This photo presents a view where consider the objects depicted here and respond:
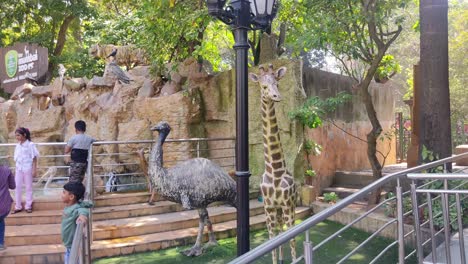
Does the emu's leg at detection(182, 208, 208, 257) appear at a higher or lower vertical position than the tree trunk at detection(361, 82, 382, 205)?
lower

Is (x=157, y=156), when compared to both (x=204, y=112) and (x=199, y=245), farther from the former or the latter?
(x=204, y=112)

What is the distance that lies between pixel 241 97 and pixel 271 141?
1.36 meters

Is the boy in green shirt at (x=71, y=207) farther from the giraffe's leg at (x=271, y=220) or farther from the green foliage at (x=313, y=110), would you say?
the green foliage at (x=313, y=110)

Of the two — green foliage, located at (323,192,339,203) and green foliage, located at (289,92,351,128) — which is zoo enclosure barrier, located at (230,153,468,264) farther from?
green foliage, located at (289,92,351,128)

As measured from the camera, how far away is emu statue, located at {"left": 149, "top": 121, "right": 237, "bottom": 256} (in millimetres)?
6242

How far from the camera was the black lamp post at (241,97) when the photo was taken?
4082 millimetres

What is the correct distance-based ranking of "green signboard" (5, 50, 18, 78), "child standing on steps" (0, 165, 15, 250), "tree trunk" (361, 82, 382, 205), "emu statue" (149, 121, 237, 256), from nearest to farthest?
"child standing on steps" (0, 165, 15, 250) < "emu statue" (149, 121, 237, 256) < "tree trunk" (361, 82, 382, 205) < "green signboard" (5, 50, 18, 78)

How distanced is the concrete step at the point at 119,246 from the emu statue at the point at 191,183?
0.56m

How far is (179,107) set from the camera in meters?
10.2

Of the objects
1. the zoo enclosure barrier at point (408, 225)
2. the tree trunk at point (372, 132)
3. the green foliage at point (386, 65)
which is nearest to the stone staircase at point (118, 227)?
the tree trunk at point (372, 132)

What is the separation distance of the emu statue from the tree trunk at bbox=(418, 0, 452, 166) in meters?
3.16

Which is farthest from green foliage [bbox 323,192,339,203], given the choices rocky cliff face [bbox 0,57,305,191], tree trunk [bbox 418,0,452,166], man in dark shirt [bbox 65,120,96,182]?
man in dark shirt [bbox 65,120,96,182]

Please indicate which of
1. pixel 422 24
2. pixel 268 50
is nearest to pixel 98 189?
pixel 268 50

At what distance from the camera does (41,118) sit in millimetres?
13016
